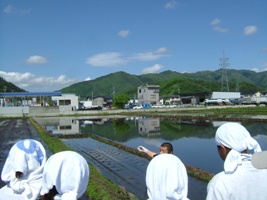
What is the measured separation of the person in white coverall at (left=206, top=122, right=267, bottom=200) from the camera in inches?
89.4

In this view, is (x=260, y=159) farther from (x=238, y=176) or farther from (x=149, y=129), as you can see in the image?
(x=149, y=129)

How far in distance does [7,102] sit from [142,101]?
38500 mm

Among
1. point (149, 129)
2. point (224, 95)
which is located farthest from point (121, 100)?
point (149, 129)

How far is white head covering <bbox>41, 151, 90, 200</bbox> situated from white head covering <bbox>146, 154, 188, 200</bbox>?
819mm

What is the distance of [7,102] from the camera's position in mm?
67688

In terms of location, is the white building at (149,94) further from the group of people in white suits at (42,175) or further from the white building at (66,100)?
the group of people in white suits at (42,175)

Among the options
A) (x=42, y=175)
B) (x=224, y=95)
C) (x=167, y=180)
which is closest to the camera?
(x=42, y=175)

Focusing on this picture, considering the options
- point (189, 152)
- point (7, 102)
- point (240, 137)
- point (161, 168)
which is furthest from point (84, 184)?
point (7, 102)

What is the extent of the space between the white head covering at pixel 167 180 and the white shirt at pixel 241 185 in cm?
65

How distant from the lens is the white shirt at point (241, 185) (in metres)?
2.26

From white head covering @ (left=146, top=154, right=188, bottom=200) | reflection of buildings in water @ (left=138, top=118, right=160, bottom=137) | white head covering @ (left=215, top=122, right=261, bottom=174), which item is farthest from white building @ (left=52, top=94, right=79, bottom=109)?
white head covering @ (left=215, top=122, right=261, bottom=174)

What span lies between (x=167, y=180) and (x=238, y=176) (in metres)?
0.82

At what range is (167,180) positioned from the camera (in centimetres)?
295

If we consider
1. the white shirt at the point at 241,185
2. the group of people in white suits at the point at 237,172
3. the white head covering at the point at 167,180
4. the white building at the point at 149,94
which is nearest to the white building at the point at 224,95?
the white building at the point at 149,94
